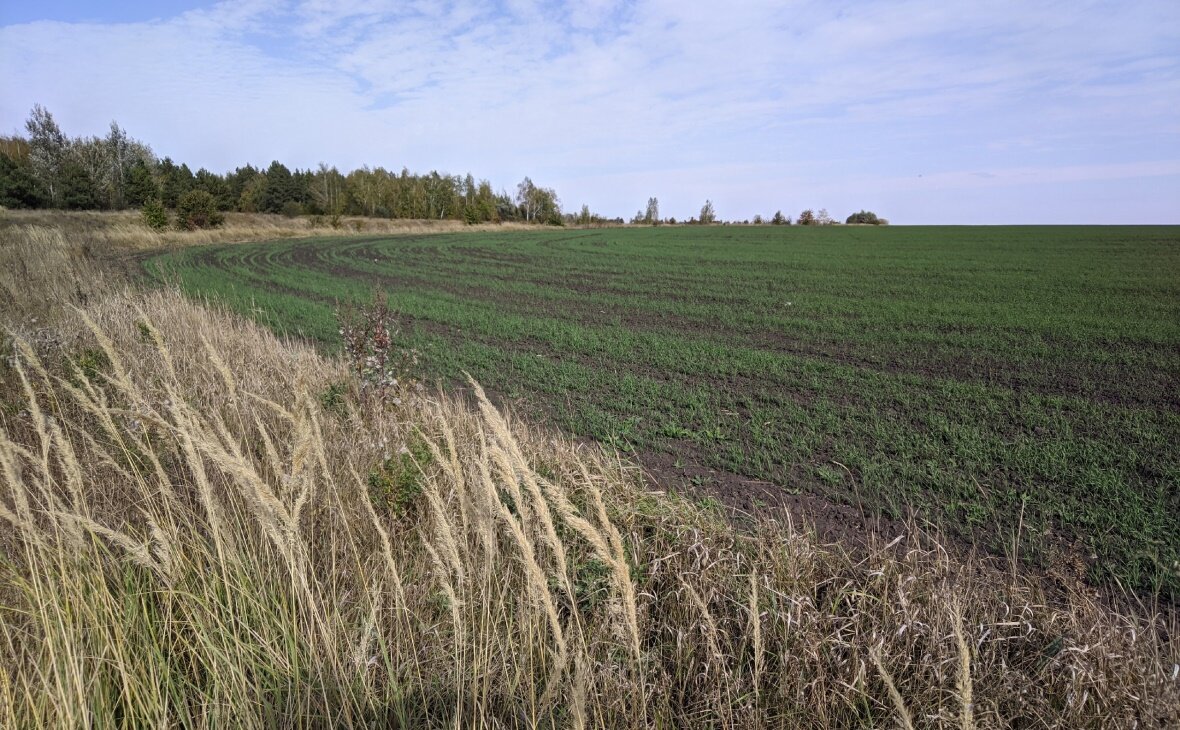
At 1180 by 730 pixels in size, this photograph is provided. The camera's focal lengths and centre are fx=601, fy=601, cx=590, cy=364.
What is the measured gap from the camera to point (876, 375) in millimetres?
9438

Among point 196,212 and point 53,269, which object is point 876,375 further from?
point 196,212

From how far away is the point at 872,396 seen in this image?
8438mm

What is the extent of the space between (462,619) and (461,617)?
0.16 ft

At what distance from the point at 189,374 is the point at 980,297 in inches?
735

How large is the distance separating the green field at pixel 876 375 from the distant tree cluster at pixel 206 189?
35.3m

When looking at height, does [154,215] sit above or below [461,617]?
above

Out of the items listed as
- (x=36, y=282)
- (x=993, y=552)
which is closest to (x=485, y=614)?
(x=993, y=552)

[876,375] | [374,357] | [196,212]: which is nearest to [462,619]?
[374,357]

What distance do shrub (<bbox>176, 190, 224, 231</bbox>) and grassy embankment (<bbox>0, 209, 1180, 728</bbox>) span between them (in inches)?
1835

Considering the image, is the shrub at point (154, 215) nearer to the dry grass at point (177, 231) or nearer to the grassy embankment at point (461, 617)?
the dry grass at point (177, 231)

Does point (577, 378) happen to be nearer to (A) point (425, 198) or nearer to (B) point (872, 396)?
(B) point (872, 396)

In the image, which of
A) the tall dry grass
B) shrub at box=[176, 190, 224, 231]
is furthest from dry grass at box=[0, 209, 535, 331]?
shrub at box=[176, 190, 224, 231]

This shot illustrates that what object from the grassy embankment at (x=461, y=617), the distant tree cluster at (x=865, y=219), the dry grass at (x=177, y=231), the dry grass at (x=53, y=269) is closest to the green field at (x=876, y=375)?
the grassy embankment at (x=461, y=617)

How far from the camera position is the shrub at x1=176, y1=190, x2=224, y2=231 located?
42.1 metres
